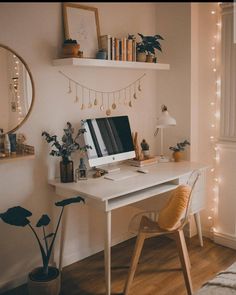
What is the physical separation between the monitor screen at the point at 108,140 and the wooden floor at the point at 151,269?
864 millimetres

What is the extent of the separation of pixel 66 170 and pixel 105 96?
0.81 m

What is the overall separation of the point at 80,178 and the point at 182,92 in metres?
1.35

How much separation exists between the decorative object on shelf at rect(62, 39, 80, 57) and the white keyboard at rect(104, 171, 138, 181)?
0.96 m

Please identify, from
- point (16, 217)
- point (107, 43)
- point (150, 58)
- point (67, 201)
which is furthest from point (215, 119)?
point (16, 217)

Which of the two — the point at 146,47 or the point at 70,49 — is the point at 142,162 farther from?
the point at 70,49

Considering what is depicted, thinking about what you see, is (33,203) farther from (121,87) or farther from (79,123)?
(121,87)

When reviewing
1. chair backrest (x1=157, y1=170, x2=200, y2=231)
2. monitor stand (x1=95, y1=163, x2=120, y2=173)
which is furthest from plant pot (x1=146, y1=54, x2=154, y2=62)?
chair backrest (x1=157, y1=170, x2=200, y2=231)

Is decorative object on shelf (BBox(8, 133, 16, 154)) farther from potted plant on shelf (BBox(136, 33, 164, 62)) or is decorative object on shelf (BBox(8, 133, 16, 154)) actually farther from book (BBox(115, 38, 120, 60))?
potted plant on shelf (BBox(136, 33, 164, 62))

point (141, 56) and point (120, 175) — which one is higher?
point (141, 56)

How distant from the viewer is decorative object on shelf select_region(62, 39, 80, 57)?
2521 millimetres

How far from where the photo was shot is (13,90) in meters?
2.39

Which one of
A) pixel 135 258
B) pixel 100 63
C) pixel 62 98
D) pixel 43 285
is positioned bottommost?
pixel 43 285

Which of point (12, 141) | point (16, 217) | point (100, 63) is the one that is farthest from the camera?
point (100, 63)

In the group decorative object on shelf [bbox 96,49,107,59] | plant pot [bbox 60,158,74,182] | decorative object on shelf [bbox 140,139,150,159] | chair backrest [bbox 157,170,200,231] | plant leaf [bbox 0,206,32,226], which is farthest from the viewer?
decorative object on shelf [bbox 140,139,150,159]
